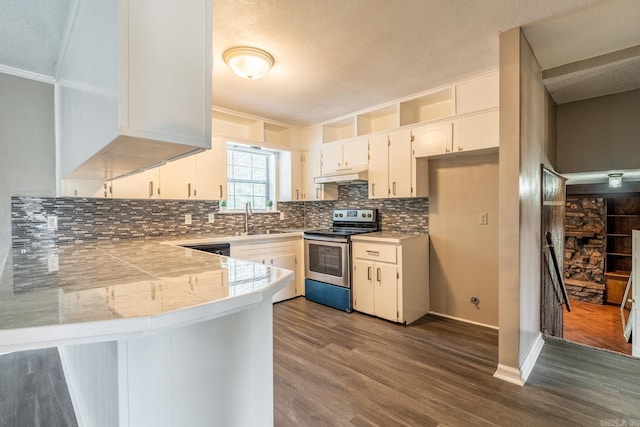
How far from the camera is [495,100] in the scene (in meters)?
2.69

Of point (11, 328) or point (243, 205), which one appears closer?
point (11, 328)

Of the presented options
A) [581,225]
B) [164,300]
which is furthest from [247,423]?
[581,225]

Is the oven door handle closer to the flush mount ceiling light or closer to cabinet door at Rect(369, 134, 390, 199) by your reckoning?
cabinet door at Rect(369, 134, 390, 199)

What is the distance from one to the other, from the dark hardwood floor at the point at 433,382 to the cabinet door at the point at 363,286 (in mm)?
416

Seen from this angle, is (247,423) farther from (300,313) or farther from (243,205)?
(243,205)

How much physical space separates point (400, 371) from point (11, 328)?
7.31 feet

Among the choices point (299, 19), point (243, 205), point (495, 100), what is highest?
point (299, 19)

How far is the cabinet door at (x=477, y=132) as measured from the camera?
2688 millimetres

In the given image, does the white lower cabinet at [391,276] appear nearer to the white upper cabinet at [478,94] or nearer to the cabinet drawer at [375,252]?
the cabinet drawer at [375,252]

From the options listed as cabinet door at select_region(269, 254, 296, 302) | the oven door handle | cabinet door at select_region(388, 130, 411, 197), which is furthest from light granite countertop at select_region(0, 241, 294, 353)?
cabinet door at select_region(388, 130, 411, 197)

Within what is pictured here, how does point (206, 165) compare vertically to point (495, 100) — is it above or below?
below

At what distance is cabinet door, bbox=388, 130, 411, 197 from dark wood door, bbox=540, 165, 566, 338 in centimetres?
125

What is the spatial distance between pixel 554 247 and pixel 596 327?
8.01 ft

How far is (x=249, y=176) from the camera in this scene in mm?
4254
